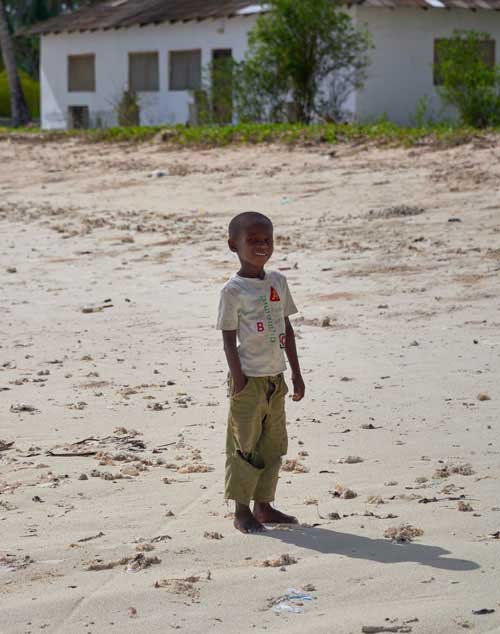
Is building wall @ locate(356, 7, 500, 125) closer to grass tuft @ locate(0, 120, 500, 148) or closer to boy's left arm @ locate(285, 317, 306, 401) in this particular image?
grass tuft @ locate(0, 120, 500, 148)

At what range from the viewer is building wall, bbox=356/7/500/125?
23.2 metres

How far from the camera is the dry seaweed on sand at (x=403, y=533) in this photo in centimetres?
402

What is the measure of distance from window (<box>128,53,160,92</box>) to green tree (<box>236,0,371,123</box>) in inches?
307

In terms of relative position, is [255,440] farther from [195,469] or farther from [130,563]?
[195,469]

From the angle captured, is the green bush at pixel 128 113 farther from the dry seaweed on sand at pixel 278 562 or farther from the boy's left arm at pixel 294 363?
the dry seaweed on sand at pixel 278 562

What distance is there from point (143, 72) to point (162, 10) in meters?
1.72

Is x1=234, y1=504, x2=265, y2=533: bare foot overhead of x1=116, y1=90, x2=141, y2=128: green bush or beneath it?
beneath

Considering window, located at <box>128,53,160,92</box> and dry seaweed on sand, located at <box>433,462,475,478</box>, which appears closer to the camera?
dry seaweed on sand, located at <box>433,462,475,478</box>

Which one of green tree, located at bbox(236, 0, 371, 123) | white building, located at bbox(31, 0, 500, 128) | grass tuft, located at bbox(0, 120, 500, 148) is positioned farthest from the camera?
white building, located at bbox(31, 0, 500, 128)

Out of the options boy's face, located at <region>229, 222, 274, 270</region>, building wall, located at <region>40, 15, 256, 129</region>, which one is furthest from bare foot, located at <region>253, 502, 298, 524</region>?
building wall, located at <region>40, 15, 256, 129</region>

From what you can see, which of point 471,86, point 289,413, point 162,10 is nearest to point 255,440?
point 289,413

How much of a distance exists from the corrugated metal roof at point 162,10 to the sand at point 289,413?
35.7 ft

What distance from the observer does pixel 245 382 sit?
4168 mm

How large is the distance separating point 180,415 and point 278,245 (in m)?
4.77
